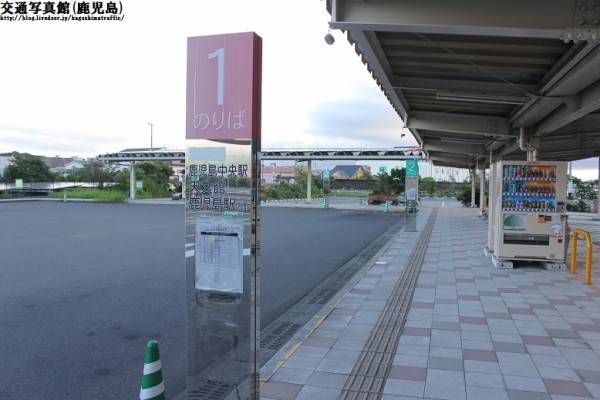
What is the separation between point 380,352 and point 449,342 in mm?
884

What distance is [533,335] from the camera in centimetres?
534

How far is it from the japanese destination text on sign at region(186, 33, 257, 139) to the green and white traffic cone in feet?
5.09

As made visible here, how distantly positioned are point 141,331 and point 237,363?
105 inches

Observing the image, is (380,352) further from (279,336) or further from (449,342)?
(279,336)

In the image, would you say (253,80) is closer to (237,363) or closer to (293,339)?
(237,363)

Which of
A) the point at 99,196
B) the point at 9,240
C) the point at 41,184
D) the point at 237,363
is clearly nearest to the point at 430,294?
the point at 237,363

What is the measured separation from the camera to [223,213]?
3.38 meters

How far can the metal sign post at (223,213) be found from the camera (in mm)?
3262

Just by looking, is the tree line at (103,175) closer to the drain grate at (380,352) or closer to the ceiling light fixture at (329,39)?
the drain grate at (380,352)

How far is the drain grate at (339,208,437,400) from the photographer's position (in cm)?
392

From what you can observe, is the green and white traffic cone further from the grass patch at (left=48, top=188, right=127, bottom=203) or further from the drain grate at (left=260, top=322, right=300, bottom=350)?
the grass patch at (left=48, top=188, right=127, bottom=203)

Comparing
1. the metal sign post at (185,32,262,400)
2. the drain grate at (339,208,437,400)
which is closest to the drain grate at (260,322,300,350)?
the drain grate at (339,208,437,400)

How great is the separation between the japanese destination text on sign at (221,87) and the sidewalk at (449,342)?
225cm

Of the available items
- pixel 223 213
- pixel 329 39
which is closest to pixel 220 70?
pixel 223 213
